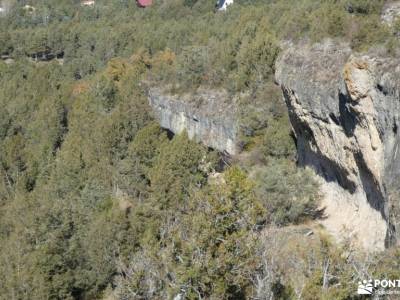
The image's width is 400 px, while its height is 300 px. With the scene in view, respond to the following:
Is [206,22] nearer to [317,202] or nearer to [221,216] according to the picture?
[317,202]

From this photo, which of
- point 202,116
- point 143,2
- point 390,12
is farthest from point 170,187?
point 143,2

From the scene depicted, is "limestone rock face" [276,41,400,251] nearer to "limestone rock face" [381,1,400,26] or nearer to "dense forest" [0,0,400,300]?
"dense forest" [0,0,400,300]

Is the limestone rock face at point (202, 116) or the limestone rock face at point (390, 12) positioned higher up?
the limestone rock face at point (390, 12)

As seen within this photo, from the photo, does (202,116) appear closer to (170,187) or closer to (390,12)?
(170,187)

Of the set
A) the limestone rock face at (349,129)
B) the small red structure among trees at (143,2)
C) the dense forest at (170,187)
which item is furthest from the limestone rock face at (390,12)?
the small red structure among trees at (143,2)

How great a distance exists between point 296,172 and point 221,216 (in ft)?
38.9

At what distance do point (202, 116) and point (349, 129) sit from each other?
12.8m

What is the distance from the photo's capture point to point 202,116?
3016cm

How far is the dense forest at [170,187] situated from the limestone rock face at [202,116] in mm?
720

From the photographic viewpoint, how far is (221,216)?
1170cm

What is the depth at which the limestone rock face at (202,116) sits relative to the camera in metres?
28.5

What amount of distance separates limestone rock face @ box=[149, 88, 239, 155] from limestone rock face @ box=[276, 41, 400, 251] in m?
4.80

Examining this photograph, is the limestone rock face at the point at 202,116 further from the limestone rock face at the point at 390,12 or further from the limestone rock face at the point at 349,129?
the limestone rock face at the point at 390,12

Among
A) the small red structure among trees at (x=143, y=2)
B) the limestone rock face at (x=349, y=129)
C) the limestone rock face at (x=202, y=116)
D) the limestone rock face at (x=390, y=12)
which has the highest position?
the limestone rock face at (x=390, y=12)
